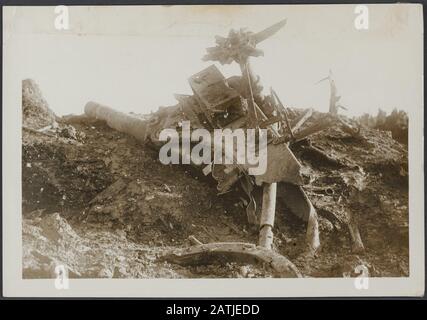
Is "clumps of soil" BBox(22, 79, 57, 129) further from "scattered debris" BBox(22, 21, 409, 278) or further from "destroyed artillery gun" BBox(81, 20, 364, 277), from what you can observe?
"destroyed artillery gun" BBox(81, 20, 364, 277)

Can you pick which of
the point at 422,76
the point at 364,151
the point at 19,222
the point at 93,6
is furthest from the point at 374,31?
the point at 19,222

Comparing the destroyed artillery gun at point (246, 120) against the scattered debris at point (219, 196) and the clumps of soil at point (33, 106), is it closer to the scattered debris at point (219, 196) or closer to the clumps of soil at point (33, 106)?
the scattered debris at point (219, 196)

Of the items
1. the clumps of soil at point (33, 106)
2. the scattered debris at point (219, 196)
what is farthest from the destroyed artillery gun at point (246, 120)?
the clumps of soil at point (33, 106)

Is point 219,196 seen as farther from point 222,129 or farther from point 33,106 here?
point 33,106

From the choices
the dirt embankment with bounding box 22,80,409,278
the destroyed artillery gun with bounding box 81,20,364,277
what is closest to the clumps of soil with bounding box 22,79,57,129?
the dirt embankment with bounding box 22,80,409,278

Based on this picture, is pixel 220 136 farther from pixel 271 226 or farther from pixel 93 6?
pixel 93 6

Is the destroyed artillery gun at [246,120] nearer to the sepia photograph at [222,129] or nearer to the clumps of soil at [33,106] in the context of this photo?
the sepia photograph at [222,129]

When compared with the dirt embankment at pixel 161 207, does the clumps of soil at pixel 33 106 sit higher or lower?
higher

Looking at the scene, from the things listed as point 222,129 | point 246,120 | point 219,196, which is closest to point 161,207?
point 219,196
